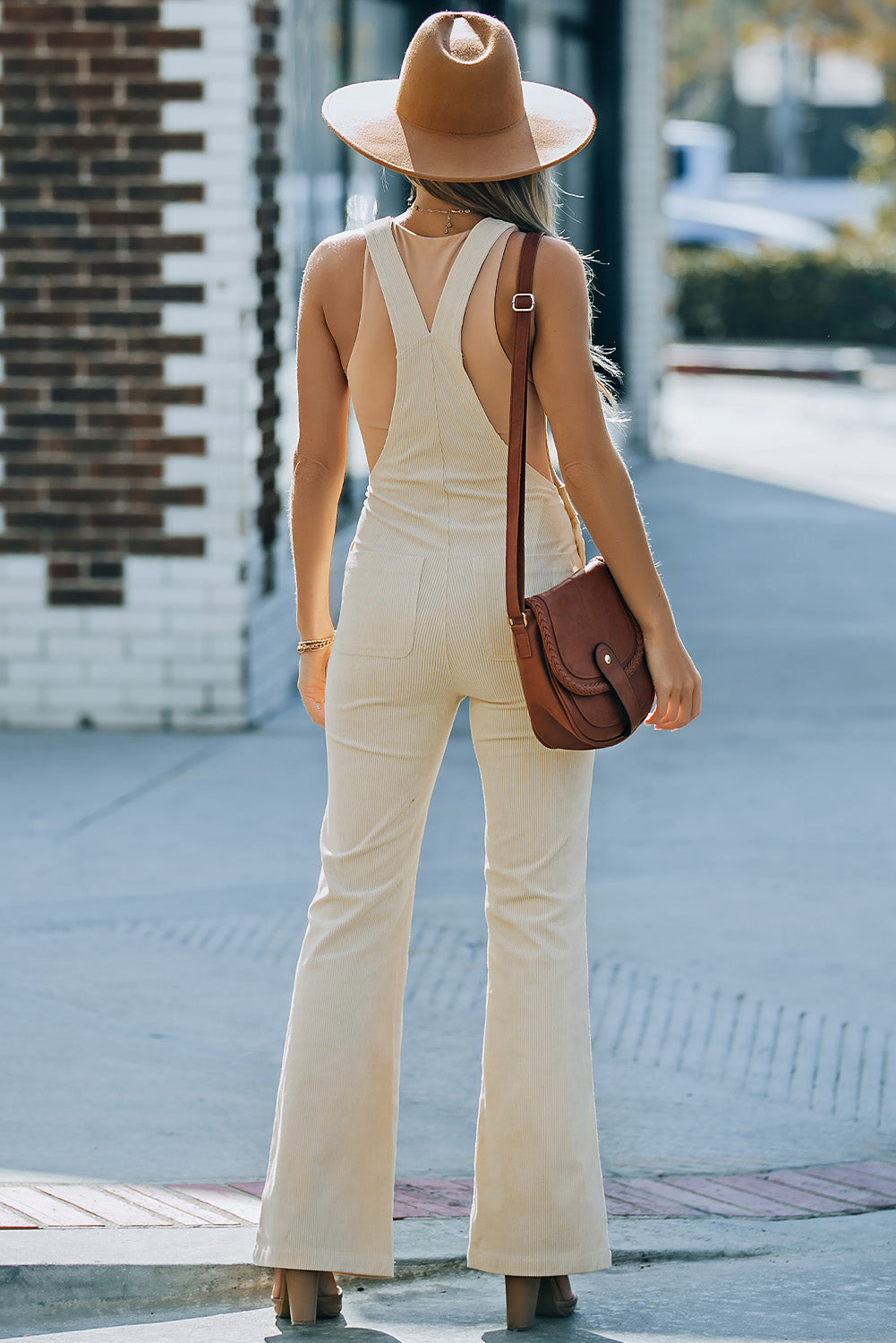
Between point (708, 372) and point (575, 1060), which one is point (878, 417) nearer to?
point (708, 372)

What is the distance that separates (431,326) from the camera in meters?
3.04

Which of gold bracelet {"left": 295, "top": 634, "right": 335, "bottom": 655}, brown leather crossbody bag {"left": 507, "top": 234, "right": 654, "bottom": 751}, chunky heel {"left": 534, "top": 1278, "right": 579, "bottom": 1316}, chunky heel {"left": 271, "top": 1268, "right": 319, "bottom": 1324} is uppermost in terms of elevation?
brown leather crossbody bag {"left": 507, "top": 234, "right": 654, "bottom": 751}

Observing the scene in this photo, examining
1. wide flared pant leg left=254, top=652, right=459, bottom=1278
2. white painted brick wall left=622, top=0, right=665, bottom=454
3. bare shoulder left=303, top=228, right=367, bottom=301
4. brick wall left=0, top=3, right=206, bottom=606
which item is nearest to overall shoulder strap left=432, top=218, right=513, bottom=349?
bare shoulder left=303, top=228, right=367, bottom=301

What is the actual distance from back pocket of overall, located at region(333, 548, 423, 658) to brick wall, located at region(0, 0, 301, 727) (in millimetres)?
4231

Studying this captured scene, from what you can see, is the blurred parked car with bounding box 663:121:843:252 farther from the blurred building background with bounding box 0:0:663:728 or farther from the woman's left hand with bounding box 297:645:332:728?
the woman's left hand with bounding box 297:645:332:728

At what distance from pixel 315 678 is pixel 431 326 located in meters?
0.73

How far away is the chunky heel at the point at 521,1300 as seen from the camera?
10.7 ft

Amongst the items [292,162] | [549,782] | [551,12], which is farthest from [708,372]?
[549,782]

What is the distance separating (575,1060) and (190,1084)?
53.7 inches

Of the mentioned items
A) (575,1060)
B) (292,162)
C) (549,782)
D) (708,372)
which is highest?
(292,162)

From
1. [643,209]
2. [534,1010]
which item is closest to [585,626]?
[534,1010]

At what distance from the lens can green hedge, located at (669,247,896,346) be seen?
93.0 feet

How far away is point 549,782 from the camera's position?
319 cm

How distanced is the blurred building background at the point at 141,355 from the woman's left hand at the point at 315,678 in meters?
3.93
